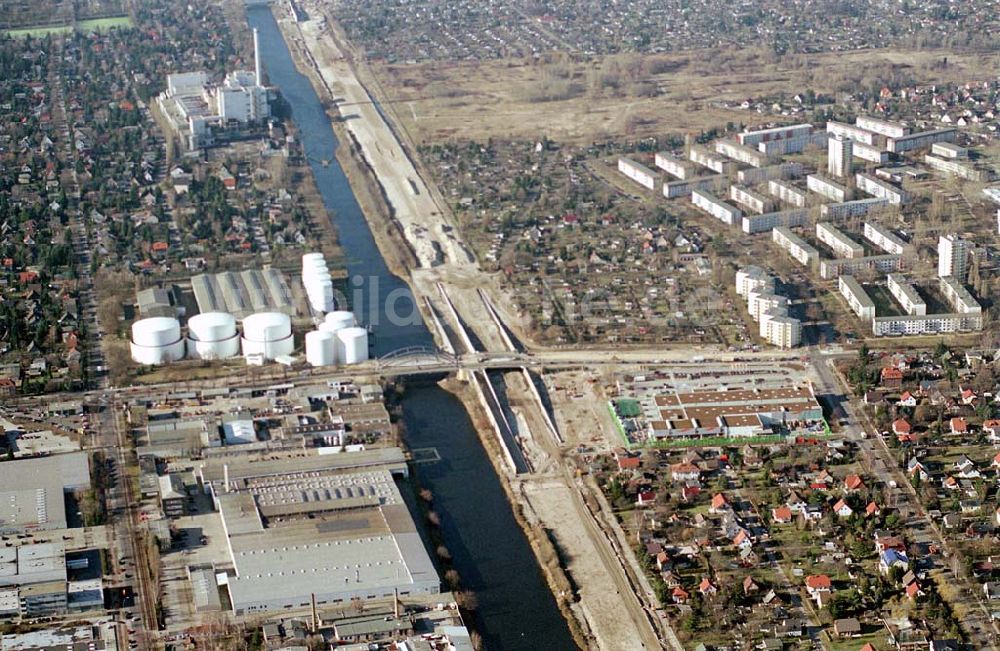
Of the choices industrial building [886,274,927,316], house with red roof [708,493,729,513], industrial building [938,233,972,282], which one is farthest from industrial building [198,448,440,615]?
industrial building [938,233,972,282]

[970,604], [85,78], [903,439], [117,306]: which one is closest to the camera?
[970,604]

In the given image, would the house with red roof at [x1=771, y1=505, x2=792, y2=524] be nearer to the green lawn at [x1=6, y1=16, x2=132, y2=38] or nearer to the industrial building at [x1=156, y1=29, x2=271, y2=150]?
the industrial building at [x1=156, y1=29, x2=271, y2=150]

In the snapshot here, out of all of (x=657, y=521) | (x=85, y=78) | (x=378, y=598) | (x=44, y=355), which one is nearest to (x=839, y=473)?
(x=657, y=521)

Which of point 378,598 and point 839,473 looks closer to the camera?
point 378,598

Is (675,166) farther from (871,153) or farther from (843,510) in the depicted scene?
(843,510)

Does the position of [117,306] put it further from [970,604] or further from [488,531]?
[970,604]

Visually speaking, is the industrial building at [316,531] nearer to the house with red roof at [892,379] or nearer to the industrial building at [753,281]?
the house with red roof at [892,379]

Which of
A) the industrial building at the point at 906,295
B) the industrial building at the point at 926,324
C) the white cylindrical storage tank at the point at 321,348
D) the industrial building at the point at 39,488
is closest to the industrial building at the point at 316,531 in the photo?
the industrial building at the point at 39,488
